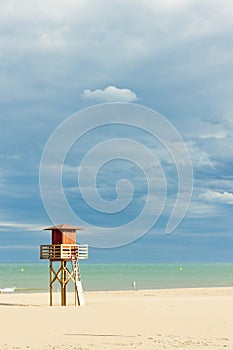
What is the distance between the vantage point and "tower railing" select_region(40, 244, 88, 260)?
3528 centimetres

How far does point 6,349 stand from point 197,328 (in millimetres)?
7991

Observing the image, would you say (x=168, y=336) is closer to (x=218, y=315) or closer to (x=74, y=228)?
(x=218, y=315)

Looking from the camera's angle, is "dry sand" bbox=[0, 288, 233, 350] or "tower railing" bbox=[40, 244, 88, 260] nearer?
"dry sand" bbox=[0, 288, 233, 350]

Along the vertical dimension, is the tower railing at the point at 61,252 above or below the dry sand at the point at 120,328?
above

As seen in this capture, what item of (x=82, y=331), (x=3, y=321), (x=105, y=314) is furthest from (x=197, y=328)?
(x=3, y=321)

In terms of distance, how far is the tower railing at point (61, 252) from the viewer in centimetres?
3528

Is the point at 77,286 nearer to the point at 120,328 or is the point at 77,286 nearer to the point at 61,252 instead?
the point at 61,252

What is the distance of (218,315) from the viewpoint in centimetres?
2650

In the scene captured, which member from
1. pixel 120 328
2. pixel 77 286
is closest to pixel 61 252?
pixel 77 286

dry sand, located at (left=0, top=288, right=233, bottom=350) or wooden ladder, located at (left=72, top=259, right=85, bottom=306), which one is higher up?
wooden ladder, located at (left=72, top=259, right=85, bottom=306)

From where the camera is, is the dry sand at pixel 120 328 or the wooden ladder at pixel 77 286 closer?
the dry sand at pixel 120 328

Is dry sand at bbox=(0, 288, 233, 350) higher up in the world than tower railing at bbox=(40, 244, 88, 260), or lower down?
lower down

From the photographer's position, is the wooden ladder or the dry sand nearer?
the dry sand

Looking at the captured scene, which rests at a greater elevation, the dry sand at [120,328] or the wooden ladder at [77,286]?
the wooden ladder at [77,286]
